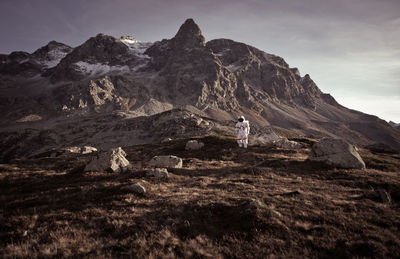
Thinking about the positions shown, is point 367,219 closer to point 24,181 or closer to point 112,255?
point 112,255

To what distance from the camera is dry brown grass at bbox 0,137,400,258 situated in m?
7.00

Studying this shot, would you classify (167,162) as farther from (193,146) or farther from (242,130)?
(242,130)

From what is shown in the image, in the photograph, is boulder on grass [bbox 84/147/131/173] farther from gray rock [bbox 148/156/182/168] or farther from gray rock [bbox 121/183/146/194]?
gray rock [bbox 121/183/146/194]

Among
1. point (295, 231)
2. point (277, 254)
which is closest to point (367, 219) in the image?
point (295, 231)

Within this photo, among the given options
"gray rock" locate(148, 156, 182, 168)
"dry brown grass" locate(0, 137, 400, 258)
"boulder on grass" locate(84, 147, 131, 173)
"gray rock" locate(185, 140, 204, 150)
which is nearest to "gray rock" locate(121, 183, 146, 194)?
"dry brown grass" locate(0, 137, 400, 258)

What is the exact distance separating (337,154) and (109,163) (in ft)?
74.6

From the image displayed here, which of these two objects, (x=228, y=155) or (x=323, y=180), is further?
(x=228, y=155)

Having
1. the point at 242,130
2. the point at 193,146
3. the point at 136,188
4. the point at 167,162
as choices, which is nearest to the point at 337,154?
the point at 242,130

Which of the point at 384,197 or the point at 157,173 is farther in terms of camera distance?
the point at 157,173

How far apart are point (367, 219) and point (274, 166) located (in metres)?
11.6

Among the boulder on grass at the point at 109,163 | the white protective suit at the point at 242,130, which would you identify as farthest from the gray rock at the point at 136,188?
the white protective suit at the point at 242,130

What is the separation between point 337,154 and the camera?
20.5 meters

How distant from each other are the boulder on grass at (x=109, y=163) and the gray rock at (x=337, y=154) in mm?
20128

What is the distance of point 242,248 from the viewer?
7.16 meters
